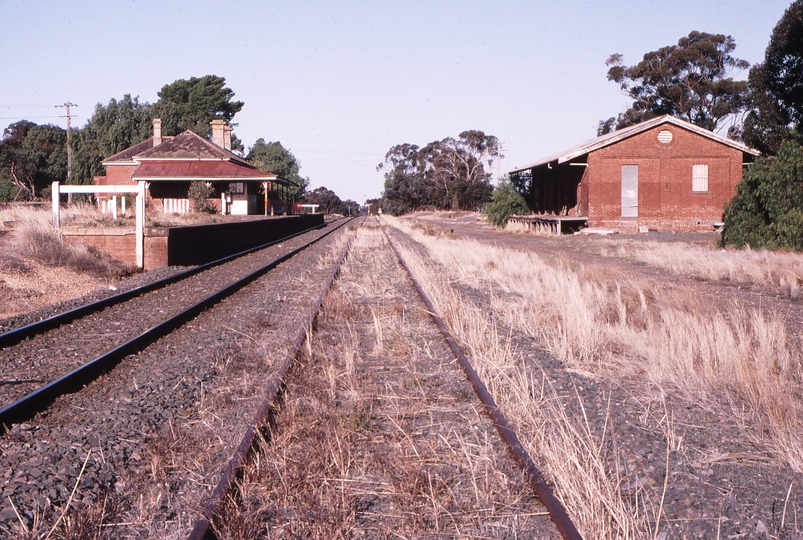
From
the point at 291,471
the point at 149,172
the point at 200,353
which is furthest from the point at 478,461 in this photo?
the point at 149,172

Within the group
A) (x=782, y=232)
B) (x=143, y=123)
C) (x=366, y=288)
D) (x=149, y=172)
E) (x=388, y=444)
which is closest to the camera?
(x=388, y=444)

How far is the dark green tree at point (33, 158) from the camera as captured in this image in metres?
77.5

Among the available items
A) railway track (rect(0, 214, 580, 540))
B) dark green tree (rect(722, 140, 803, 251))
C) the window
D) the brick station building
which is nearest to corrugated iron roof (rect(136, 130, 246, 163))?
the brick station building

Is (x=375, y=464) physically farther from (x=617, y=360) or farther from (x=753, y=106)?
(x=753, y=106)

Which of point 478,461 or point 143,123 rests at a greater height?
point 143,123

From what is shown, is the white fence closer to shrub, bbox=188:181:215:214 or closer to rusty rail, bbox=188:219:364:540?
rusty rail, bbox=188:219:364:540

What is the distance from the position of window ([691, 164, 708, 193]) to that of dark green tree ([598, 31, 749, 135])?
24.6 meters

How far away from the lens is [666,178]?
107 ft

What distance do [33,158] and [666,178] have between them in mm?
70509

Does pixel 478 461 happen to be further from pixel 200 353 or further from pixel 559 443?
pixel 200 353

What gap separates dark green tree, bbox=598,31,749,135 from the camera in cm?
5462

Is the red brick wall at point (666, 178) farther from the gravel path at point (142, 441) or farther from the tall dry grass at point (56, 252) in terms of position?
the gravel path at point (142, 441)

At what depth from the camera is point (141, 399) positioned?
19.2ft

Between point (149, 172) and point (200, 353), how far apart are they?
3790 cm
